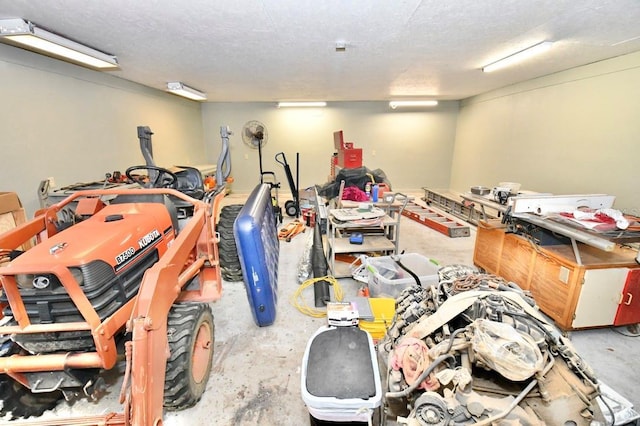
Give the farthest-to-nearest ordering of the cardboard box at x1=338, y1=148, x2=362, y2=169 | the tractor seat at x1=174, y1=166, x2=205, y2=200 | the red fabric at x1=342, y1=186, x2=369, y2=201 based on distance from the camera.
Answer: the cardboard box at x1=338, y1=148, x2=362, y2=169, the red fabric at x1=342, y1=186, x2=369, y2=201, the tractor seat at x1=174, y1=166, x2=205, y2=200

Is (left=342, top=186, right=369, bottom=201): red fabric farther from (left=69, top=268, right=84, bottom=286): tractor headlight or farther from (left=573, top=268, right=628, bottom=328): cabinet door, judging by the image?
(left=69, top=268, right=84, bottom=286): tractor headlight

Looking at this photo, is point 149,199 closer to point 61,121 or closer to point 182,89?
point 61,121

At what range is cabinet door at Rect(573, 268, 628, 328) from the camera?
2.10m

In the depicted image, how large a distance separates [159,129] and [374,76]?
431cm

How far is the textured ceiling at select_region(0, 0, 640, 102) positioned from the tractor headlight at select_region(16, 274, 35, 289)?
2.02m

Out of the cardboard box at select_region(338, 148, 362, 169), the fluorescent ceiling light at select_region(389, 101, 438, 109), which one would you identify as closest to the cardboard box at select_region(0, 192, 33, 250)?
the cardboard box at select_region(338, 148, 362, 169)

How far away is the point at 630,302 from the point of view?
216 cm

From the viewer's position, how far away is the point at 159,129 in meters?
5.64

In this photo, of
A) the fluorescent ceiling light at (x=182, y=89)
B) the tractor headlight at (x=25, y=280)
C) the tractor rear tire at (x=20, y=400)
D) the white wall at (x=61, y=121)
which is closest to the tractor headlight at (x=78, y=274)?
the tractor headlight at (x=25, y=280)

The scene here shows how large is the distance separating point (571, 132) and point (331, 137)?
16.5 feet

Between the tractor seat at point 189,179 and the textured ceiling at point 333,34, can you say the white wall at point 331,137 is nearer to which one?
the textured ceiling at point 333,34

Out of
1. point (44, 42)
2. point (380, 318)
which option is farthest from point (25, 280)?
point (44, 42)

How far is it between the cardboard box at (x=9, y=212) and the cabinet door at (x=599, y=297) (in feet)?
15.7

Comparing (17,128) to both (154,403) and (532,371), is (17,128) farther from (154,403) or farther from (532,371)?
(532,371)
